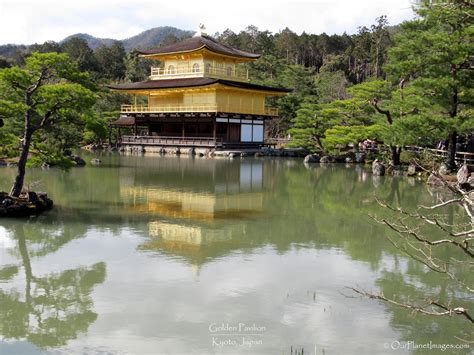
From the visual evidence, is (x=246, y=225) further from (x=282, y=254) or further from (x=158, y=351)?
(x=158, y=351)

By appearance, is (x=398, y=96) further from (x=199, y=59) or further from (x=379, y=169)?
(x=199, y=59)

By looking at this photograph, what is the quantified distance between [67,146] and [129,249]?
19202 mm

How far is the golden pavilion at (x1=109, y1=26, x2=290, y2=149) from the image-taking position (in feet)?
117

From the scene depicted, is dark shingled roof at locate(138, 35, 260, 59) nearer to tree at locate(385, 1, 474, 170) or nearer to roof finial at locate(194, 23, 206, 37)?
roof finial at locate(194, 23, 206, 37)

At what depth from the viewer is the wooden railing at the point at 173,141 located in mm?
34781

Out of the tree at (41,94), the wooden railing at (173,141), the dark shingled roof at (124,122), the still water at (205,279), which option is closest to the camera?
the still water at (205,279)

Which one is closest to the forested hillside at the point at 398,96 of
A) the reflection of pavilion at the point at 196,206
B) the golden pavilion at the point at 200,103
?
the reflection of pavilion at the point at 196,206

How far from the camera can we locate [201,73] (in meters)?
38.7

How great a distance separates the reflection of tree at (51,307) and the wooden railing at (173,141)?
89.0 ft

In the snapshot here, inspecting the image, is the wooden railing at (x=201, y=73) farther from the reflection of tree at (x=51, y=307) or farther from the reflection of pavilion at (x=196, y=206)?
the reflection of tree at (x=51, y=307)

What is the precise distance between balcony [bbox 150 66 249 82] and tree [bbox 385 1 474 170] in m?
20.3

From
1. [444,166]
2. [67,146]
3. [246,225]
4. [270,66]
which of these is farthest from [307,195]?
[270,66]

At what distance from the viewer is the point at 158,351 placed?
16.6 ft

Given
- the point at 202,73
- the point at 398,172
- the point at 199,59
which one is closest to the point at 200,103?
the point at 202,73
